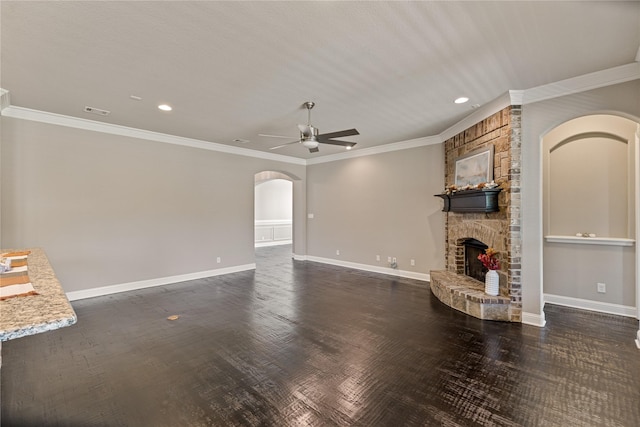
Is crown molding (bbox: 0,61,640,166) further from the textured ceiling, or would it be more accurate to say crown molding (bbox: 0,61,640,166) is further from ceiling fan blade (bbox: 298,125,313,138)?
ceiling fan blade (bbox: 298,125,313,138)

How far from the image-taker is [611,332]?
Answer: 3.28 meters

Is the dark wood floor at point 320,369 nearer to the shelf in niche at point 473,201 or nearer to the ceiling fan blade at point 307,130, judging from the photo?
the shelf in niche at point 473,201

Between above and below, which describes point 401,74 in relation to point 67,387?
above

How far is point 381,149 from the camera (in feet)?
21.1

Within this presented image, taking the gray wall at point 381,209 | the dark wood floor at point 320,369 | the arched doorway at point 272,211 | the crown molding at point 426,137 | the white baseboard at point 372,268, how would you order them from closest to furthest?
1. the dark wood floor at point 320,369
2. the crown molding at point 426,137
3. the gray wall at point 381,209
4. the white baseboard at point 372,268
5. the arched doorway at point 272,211

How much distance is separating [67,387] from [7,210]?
3.26 m

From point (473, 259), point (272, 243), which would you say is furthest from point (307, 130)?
point (272, 243)

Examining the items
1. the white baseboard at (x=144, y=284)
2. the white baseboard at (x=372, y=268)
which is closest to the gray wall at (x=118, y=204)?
the white baseboard at (x=144, y=284)

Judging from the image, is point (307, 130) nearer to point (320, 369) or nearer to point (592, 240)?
point (320, 369)

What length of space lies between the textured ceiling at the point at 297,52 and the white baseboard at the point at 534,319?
285 cm

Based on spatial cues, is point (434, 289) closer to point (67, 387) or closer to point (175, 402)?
point (175, 402)

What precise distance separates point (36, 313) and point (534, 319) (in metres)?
4.64

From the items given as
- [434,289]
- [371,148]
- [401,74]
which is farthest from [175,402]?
[371,148]

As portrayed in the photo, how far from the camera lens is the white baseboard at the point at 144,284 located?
4.57 meters
